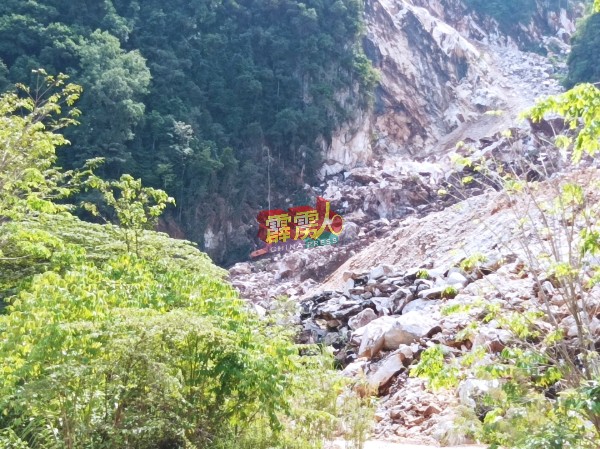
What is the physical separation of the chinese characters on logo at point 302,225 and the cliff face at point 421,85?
2.75 meters

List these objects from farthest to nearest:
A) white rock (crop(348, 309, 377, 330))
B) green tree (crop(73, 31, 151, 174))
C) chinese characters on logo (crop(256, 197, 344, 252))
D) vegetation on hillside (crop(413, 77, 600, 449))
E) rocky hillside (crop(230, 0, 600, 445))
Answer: chinese characters on logo (crop(256, 197, 344, 252)) → green tree (crop(73, 31, 151, 174)) → white rock (crop(348, 309, 377, 330)) → rocky hillside (crop(230, 0, 600, 445)) → vegetation on hillside (crop(413, 77, 600, 449))

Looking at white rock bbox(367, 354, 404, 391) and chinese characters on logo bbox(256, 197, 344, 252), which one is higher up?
chinese characters on logo bbox(256, 197, 344, 252)

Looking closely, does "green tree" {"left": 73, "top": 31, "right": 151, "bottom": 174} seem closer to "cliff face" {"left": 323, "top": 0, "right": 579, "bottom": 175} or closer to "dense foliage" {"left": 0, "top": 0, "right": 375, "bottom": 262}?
"dense foliage" {"left": 0, "top": 0, "right": 375, "bottom": 262}

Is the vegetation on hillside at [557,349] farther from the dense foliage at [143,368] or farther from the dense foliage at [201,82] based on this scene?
the dense foliage at [201,82]

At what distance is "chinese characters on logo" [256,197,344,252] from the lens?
21.1 m

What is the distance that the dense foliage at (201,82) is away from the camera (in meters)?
19.4

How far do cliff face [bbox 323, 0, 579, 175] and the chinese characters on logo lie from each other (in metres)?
2.75

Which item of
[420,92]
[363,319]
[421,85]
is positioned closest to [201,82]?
[420,92]

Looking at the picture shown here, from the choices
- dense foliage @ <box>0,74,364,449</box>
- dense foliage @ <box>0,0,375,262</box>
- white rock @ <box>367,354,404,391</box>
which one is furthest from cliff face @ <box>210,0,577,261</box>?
dense foliage @ <box>0,74,364,449</box>

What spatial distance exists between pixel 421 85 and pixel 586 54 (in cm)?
788

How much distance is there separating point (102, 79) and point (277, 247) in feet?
27.2

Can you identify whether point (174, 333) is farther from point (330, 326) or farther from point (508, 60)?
point (508, 60)

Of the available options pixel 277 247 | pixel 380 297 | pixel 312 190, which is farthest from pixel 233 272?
pixel 380 297

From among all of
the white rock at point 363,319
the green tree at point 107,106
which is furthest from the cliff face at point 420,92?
the white rock at point 363,319
